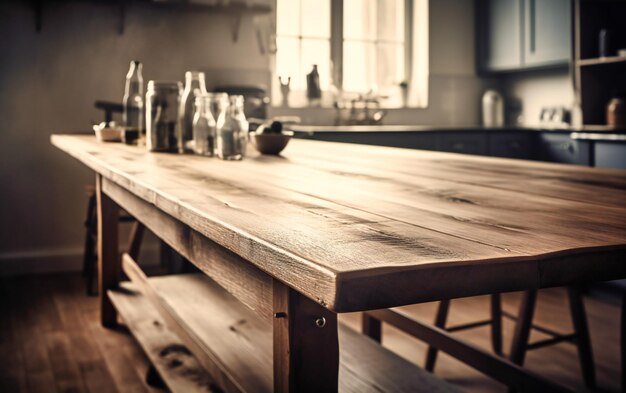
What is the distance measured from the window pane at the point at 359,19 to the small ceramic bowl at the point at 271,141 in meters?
3.65

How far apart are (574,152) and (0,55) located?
3770 millimetres

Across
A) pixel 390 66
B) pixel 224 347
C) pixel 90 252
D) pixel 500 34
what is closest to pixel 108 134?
pixel 90 252

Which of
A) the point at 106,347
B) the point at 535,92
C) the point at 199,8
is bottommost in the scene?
the point at 106,347

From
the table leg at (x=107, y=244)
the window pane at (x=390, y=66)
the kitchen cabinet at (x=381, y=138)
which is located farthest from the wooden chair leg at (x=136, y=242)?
the window pane at (x=390, y=66)

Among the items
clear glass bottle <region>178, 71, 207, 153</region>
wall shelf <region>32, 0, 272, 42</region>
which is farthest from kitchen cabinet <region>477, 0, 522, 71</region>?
clear glass bottle <region>178, 71, 207, 153</region>

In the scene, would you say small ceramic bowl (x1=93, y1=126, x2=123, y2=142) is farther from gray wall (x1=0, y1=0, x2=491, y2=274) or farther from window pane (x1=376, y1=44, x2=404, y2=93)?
window pane (x1=376, y1=44, x2=404, y2=93)

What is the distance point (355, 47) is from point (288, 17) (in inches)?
25.7

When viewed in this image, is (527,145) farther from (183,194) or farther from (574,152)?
(183,194)

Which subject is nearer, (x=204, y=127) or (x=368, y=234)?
(x=368, y=234)

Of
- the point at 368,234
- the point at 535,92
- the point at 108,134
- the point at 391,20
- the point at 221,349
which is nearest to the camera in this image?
the point at 368,234

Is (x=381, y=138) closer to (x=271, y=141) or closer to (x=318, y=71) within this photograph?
(x=318, y=71)

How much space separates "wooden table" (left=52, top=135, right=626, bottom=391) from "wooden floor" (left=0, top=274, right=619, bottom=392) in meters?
1.12

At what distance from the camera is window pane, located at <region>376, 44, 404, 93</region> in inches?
240

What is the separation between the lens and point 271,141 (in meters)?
2.41
